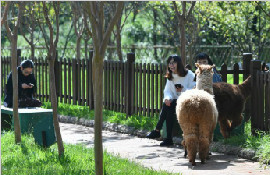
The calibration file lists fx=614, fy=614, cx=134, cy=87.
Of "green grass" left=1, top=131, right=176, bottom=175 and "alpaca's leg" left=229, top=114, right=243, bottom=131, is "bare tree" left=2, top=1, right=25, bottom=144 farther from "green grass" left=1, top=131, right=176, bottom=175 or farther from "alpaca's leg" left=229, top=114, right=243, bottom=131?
"alpaca's leg" left=229, top=114, right=243, bottom=131

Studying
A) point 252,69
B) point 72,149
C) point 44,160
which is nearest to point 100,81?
point 44,160

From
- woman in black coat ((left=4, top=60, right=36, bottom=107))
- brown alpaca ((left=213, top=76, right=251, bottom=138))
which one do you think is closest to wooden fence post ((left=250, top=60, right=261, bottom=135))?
brown alpaca ((left=213, top=76, right=251, bottom=138))

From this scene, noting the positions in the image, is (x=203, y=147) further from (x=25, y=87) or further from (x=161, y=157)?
(x=25, y=87)

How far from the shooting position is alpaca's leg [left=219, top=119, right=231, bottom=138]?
32.5 feet

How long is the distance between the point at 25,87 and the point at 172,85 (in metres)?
3.24

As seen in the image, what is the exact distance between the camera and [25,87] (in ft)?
39.5

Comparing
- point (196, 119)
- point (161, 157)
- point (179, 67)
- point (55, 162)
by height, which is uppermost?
point (179, 67)

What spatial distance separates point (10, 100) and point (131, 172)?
210 inches

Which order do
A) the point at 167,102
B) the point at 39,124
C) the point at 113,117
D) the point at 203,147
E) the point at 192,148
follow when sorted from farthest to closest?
the point at 113,117, the point at 167,102, the point at 39,124, the point at 203,147, the point at 192,148

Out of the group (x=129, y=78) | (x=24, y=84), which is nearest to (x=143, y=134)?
(x=129, y=78)

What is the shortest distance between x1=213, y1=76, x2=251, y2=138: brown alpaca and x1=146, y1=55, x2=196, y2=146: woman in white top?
0.76m

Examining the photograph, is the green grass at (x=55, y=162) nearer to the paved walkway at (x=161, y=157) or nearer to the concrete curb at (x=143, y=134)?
the paved walkway at (x=161, y=157)

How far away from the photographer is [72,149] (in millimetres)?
9375

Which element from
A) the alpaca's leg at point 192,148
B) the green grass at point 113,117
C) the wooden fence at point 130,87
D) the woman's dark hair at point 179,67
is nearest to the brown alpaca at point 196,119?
the alpaca's leg at point 192,148
